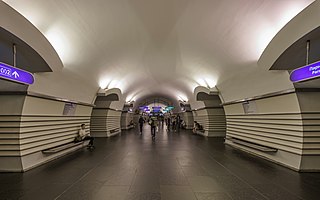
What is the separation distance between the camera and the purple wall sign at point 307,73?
3.49 metres

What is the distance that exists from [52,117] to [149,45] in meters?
5.16

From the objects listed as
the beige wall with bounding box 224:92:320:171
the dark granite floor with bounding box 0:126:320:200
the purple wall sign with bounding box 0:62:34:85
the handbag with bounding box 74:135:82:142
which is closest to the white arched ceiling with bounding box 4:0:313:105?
the beige wall with bounding box 224:92:320:171

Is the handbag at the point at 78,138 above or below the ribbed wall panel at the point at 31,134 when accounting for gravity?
below

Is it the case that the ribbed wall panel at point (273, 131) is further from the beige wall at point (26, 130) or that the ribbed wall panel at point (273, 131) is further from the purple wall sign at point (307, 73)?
the beige wall at point (26, 130)

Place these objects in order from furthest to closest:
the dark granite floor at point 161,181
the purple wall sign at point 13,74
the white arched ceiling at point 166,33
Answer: the white arched ceiling at point 166,33 < the dark granite floor at point 161,181 < the purple wall sign at point 13,74

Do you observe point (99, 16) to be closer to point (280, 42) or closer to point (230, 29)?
point (230, 29)

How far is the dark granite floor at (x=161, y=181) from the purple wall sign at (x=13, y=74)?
2532mm

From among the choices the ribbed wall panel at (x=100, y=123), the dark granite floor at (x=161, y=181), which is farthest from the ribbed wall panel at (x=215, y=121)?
the ribbed wall panel at (x=100, y=123)

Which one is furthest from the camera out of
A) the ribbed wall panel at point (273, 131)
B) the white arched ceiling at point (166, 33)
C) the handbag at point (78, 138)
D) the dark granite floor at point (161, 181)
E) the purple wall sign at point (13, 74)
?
the handbag at point (78, 138)

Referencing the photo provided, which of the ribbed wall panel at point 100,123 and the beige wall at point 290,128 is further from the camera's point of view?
the ribbed wall panel at point 100,123

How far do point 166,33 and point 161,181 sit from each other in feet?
17.7

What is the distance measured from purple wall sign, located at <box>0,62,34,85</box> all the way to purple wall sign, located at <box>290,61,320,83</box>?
632 cm

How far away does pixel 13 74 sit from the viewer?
3.79m

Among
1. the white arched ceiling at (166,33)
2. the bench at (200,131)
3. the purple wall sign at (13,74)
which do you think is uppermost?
the white arched ceiling at (166,33)
